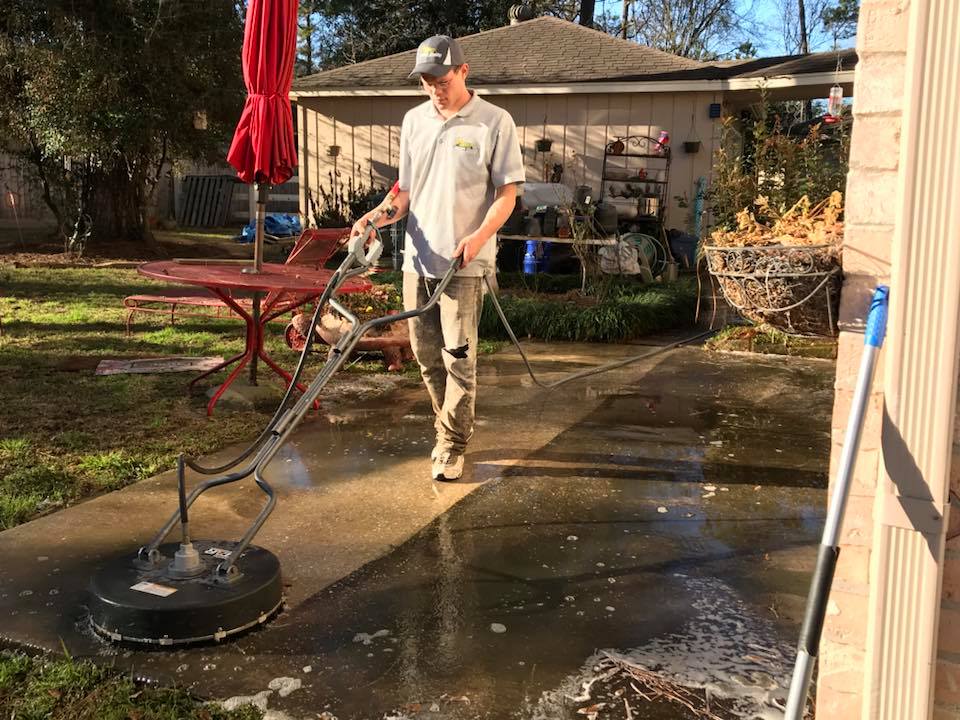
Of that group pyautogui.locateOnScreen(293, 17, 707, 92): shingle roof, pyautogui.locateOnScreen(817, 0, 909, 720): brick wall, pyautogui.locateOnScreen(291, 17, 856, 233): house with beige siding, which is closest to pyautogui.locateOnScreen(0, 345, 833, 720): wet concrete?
pyautogui.locateOnScreen(817, 0, 909, 720): brick wall

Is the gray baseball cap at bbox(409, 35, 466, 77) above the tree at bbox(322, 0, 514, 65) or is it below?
below

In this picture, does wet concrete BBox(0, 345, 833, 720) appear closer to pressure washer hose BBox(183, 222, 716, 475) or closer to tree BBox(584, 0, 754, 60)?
pressure washer hose BBox(183, 222, 716, 475)

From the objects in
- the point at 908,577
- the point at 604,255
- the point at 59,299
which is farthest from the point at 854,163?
the point at 59,299

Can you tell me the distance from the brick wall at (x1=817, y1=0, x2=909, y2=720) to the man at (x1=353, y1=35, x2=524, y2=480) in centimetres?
203

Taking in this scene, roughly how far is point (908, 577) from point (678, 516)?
6.54 feet

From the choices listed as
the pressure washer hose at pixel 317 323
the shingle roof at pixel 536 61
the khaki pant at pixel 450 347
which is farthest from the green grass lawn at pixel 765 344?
the shingle roof at pixel 536 61

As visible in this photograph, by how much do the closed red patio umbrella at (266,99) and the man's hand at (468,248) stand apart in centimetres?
180

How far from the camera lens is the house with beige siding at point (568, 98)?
1346 cm

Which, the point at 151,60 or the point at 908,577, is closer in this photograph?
the point at 908,577

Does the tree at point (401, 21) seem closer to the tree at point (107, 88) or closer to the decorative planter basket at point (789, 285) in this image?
the tree at point (107, 88)

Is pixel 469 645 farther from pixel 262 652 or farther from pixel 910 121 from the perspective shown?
pixel 910 121

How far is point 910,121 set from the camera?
1.81 m

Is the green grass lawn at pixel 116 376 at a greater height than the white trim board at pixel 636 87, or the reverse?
the white trim board at pixel 636 87

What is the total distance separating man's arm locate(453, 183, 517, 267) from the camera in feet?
12.6
